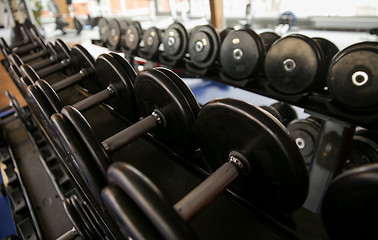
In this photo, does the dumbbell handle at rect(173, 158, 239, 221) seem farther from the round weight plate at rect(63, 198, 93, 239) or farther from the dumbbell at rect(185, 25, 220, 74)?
the dumbbell at rect(185, 25, 220, 74)

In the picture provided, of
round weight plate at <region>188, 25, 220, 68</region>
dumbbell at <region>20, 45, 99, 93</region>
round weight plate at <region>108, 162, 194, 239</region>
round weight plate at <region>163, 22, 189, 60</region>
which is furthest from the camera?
round weight plate at <region>163, 22, 189, 60</region>

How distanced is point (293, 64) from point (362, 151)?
0.54m

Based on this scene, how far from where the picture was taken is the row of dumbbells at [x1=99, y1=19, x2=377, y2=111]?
38.9 inches

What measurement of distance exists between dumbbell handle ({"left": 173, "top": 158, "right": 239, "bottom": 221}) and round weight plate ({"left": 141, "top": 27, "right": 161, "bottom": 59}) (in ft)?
6.32

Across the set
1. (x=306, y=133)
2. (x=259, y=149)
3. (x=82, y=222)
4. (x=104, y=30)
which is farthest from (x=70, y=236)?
(x=104, y=30)

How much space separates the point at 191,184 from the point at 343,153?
2.69ft

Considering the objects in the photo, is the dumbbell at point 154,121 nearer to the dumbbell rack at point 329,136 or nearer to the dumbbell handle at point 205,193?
the dumbbell handle at point 205,193

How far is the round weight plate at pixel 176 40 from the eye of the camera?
1.97 metres

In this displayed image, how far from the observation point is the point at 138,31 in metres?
2.38

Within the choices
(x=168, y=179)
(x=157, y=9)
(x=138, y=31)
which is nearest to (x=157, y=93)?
(x=168, y=179)

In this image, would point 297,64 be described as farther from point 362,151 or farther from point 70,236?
point 70,236

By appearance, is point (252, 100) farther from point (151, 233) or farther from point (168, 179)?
point (151, 233)

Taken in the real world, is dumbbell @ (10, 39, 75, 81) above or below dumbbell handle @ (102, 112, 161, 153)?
above

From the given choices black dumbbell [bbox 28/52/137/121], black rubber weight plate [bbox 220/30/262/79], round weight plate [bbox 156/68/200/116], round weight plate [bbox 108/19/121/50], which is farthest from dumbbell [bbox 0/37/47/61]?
round weight plate [bbox 156/68/200/116]
